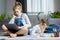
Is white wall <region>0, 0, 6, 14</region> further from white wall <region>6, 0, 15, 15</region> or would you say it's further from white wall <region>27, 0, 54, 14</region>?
white wall <region>27, 0, 54, 14</region>

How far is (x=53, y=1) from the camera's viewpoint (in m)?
9.32

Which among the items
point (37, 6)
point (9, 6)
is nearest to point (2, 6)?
point (9, 6)

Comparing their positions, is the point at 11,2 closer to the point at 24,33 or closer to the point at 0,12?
the point at 0,12

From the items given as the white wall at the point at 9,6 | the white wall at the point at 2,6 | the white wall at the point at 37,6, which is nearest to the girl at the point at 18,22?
the white wall at the point at 37,6

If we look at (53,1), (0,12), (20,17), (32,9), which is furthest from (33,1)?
(20,17)

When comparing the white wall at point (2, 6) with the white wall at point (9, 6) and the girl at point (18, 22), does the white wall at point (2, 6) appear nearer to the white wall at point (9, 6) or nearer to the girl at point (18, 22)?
the white wall at point (9, 6)

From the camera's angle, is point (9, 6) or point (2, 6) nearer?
point (9, 6)

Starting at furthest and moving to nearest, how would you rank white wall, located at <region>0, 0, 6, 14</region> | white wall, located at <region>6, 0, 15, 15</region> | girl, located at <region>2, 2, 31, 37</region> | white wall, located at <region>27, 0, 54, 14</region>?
1. white wall, located at <region>0, 0, 6, 14</region>
2. white wall, located at <region>6, 0, 15, 15</region>
3. white wall, located at <region>27, 0, 54, 14</region>
4. girl, located at <region>2, 2, 31, 37</region>

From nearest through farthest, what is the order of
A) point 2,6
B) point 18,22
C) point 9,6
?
1. point 18,22
2. point 9,6
3. point 2,6

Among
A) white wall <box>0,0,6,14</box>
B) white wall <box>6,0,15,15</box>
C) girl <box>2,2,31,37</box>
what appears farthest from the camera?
white wall <box>0,0,6,14</box>

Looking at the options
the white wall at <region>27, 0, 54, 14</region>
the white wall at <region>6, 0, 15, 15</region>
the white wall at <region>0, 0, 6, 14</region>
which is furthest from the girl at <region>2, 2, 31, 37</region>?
the white wall at <region>0, 0, 6, 14</region>

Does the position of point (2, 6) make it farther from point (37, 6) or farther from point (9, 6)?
point (37, 6)

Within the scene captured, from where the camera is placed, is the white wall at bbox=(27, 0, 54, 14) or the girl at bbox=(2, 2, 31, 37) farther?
the white wall at bbox=(27, 0, 54, 14)

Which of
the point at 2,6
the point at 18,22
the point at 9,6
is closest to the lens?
the point at 18,22
